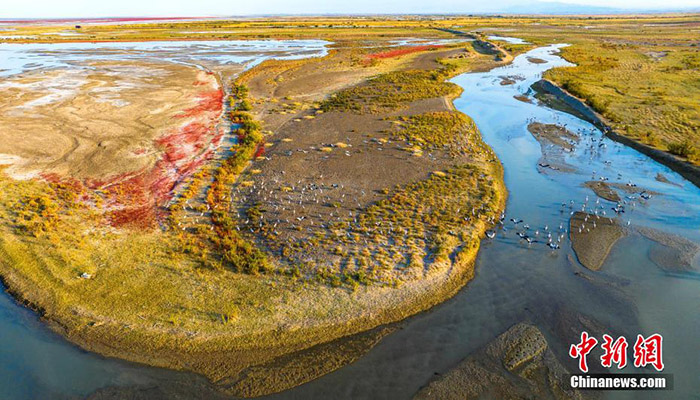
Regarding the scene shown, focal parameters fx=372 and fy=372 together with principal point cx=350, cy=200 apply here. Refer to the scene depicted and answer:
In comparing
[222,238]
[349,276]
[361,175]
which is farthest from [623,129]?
[222,238]

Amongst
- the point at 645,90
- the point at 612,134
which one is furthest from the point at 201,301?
the point at 645,90

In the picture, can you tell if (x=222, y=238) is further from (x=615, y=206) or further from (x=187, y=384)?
(x=615, y=206)

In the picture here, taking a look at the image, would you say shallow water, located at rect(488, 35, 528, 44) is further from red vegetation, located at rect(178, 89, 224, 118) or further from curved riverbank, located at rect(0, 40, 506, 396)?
curved riverbank, located at rect(0, 40, 506, 396)

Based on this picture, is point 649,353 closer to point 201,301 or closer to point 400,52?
point 201,301

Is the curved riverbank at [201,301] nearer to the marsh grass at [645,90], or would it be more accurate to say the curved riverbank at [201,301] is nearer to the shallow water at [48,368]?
the shallow water at [48,368]

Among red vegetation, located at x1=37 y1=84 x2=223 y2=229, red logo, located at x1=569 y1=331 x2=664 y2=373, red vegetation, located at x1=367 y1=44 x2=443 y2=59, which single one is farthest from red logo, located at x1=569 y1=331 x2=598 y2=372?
red vegetation, located at x1=367 y1=44 x2=443 y2=59
